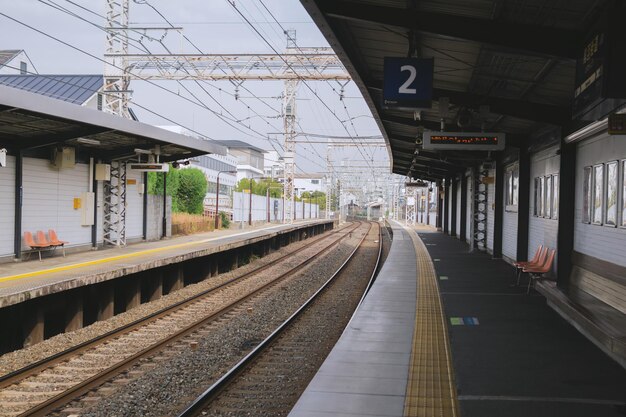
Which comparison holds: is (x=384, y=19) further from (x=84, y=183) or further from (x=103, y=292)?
(x=84, y=183)

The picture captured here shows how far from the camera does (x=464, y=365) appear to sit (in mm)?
6148

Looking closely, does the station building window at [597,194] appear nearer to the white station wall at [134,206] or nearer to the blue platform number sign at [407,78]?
the blue platform number sign at [407,78]

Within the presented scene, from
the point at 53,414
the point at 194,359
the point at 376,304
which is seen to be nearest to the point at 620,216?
the point at 376,304

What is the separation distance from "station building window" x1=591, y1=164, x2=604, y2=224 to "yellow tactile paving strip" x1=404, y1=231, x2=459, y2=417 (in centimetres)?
277

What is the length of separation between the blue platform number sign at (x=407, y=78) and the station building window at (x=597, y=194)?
2.99 m

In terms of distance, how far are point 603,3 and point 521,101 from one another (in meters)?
4.71

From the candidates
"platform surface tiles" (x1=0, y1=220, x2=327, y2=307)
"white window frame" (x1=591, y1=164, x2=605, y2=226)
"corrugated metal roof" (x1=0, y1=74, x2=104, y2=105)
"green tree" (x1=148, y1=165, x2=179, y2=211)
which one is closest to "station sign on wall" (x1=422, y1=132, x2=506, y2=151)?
"white window frame" (x1=591, y1=164, x2=605, y2=226)

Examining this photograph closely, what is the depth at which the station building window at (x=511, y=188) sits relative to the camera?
1636 centimetres

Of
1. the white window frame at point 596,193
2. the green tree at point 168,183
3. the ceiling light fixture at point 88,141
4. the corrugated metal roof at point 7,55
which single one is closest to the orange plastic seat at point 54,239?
the ceiling light fixture at point 88,141

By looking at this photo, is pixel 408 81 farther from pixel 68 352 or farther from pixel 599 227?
Result: pixel 68 352

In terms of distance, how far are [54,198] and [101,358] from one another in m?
7.81

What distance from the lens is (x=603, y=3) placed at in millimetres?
5812

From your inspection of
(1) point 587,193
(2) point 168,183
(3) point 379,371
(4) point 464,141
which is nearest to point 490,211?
(4) point 464,141

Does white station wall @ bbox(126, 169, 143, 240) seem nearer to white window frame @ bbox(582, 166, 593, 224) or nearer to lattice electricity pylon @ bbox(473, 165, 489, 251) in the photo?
lattice electricity pylon @ bbox(473, 165, 489, 251)
